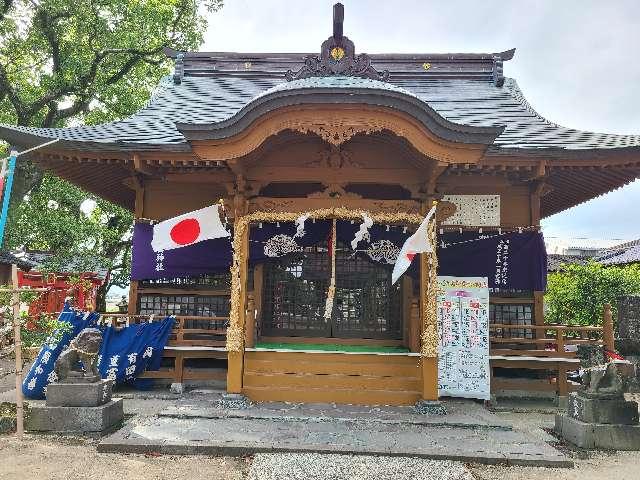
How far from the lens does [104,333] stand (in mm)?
8625

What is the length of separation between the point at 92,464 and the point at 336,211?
195 inches

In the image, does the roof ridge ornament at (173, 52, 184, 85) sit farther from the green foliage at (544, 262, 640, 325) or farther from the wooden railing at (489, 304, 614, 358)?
the green foliage at (544, 262, 640, 325)

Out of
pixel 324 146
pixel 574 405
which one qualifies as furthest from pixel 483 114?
pixel 574 405

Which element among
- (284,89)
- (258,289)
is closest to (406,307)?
(258,289)

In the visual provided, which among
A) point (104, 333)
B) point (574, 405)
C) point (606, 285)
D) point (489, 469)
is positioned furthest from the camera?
point (606, 285)

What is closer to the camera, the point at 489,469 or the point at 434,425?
the point at 489,469

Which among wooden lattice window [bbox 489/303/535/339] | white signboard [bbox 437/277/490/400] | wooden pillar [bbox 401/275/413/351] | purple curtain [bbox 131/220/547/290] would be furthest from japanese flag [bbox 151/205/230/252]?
wooden lattice window [bbox 489/303/535/339]

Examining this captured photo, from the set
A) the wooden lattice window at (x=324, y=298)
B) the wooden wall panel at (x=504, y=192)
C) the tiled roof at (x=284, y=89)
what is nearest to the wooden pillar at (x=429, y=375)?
the wooden lattice window at (x=324, y=298)

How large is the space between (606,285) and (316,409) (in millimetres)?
11043

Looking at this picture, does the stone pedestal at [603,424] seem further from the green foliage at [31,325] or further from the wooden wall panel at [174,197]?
the green foliage at [31,325]

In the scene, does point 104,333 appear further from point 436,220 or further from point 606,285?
point 606,285

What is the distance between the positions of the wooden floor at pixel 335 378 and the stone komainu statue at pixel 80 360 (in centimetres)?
245

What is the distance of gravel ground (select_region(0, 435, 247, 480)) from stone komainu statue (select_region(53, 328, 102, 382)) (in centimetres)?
91

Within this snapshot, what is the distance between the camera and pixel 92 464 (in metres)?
5.34
